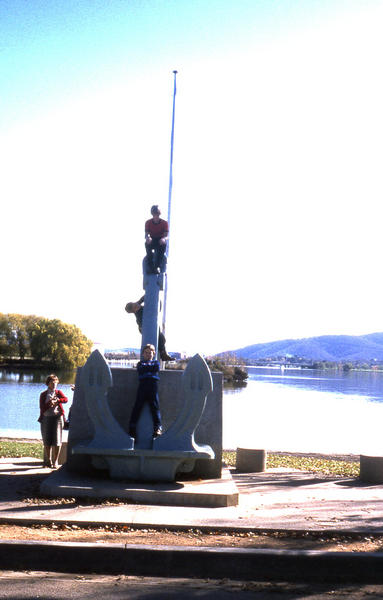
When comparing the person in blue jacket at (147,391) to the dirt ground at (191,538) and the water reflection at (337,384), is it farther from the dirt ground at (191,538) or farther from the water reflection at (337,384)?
the water reflection at (337,384)

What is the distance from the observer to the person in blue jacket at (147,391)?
28.3 feet

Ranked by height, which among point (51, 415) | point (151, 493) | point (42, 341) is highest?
point (42, 341)

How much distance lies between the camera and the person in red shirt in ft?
33.2

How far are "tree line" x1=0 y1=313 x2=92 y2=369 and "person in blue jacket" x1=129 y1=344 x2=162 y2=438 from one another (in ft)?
241

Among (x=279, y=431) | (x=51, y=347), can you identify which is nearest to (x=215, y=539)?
(x=279, y=431)

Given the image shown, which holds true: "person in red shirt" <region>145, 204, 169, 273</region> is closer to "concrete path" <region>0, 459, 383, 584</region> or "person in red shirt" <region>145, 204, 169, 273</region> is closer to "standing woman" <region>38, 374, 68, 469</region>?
"standing woman" <region>38, 374, 68, 469</region>

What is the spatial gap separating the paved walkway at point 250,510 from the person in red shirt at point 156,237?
3.77 meters

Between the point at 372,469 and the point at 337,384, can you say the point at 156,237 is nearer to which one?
the point at 372,469

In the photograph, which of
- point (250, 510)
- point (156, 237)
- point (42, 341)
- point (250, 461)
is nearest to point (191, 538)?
point (250, 510)

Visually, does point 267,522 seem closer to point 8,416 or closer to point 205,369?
point 205,369

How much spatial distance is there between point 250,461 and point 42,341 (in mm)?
76240

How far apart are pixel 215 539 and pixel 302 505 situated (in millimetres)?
2262

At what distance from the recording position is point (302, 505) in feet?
25.8

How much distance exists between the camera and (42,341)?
8456 cm
